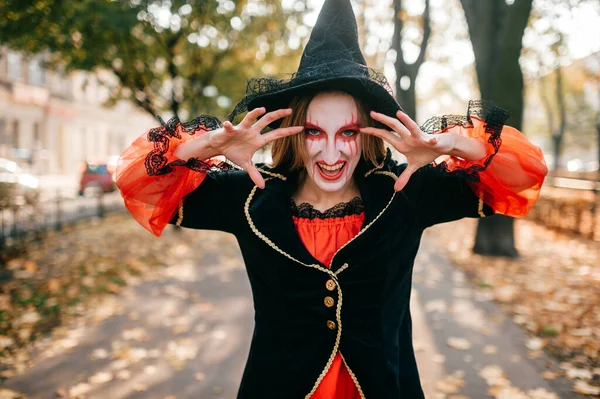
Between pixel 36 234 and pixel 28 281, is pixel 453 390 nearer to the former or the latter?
pixel 28 281

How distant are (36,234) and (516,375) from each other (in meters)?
9.03

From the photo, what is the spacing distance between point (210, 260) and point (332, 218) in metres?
7.48

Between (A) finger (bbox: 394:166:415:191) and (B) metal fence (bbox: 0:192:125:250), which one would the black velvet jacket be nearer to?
(A) finger (bbox: 394:166:415:191)

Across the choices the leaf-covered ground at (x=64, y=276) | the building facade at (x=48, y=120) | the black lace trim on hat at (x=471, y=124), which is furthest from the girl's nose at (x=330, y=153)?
the building facade at (x=48, y=120)

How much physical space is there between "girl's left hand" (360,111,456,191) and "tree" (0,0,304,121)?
6.62m

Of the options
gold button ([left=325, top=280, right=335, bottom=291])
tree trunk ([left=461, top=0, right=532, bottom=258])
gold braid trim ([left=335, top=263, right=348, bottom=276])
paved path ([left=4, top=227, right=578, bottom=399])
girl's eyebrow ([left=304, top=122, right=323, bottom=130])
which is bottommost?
paved path ([left=4, top=227, right=578, bottom=399])

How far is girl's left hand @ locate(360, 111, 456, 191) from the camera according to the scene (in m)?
1.86

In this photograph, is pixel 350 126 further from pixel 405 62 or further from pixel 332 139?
pixel 405 62

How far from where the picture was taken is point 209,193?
81.8 inches

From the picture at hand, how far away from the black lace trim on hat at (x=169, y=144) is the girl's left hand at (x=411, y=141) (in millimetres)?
624

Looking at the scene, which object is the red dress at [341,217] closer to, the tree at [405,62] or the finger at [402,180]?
the finger at [402,180]

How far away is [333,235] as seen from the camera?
6.88ft

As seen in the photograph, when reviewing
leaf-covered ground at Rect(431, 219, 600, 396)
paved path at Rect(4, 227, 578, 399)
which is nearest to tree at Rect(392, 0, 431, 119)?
leaf-covered ground at Rect(431, 219, 600, 396)

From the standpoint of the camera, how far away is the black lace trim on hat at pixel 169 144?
6.44ft
